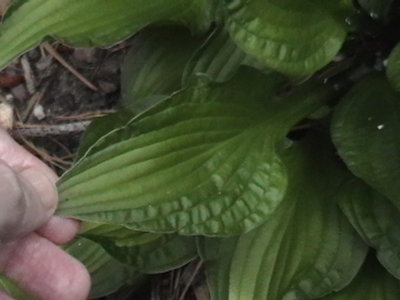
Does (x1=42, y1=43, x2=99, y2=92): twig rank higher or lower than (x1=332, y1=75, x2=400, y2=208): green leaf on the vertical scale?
lower

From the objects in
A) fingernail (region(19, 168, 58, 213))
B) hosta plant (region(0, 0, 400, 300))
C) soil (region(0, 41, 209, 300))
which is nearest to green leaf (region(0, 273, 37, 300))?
hosta plant (region(0, 0, 400, 300))

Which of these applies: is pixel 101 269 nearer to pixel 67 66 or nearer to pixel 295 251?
pixel 295 251

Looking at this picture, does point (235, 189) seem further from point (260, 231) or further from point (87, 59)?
point (87, 59)

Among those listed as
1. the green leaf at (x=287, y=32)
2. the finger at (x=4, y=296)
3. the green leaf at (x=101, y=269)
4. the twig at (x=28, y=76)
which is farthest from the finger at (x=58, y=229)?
the twig at (x=28, y=76)

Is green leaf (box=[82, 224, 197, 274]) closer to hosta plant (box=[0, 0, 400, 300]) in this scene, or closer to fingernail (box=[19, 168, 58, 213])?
hosta plant (box=[0, 0, 400, 300])

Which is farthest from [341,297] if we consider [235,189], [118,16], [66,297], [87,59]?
[87,59]

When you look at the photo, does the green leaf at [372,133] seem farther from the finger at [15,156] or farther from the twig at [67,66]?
the twig at [67,66]
